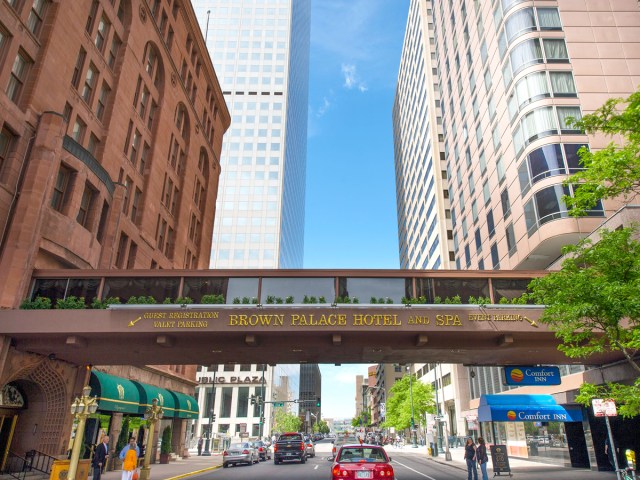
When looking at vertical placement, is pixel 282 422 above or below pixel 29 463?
above

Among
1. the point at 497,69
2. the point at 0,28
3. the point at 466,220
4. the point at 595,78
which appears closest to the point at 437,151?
the point at 466,220

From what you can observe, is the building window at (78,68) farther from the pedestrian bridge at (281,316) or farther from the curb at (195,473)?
the curb at (195,473)

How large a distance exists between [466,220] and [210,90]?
35.1 meters

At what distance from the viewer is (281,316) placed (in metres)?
19.9

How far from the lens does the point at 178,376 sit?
4053 cm

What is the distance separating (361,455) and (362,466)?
0.88 meters

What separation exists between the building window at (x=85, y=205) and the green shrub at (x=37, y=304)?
25.6ft

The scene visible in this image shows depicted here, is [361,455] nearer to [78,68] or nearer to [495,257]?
[78,68]

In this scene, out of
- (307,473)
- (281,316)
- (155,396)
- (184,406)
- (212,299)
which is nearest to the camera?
(281,316)

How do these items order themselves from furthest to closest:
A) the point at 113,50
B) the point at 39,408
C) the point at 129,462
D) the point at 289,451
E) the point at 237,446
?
the point at 289,451 < the point at 237,446 < the point at 113,50 < the point at 39,408 < the point at 129,462

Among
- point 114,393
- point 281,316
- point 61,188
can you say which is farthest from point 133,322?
point 61,188

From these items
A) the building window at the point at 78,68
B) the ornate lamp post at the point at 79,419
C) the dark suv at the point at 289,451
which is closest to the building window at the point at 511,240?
the dark suv at the point at 289,451

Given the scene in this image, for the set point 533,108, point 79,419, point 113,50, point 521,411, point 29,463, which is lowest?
point 29,463

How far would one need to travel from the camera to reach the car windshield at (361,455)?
47.0 feet
